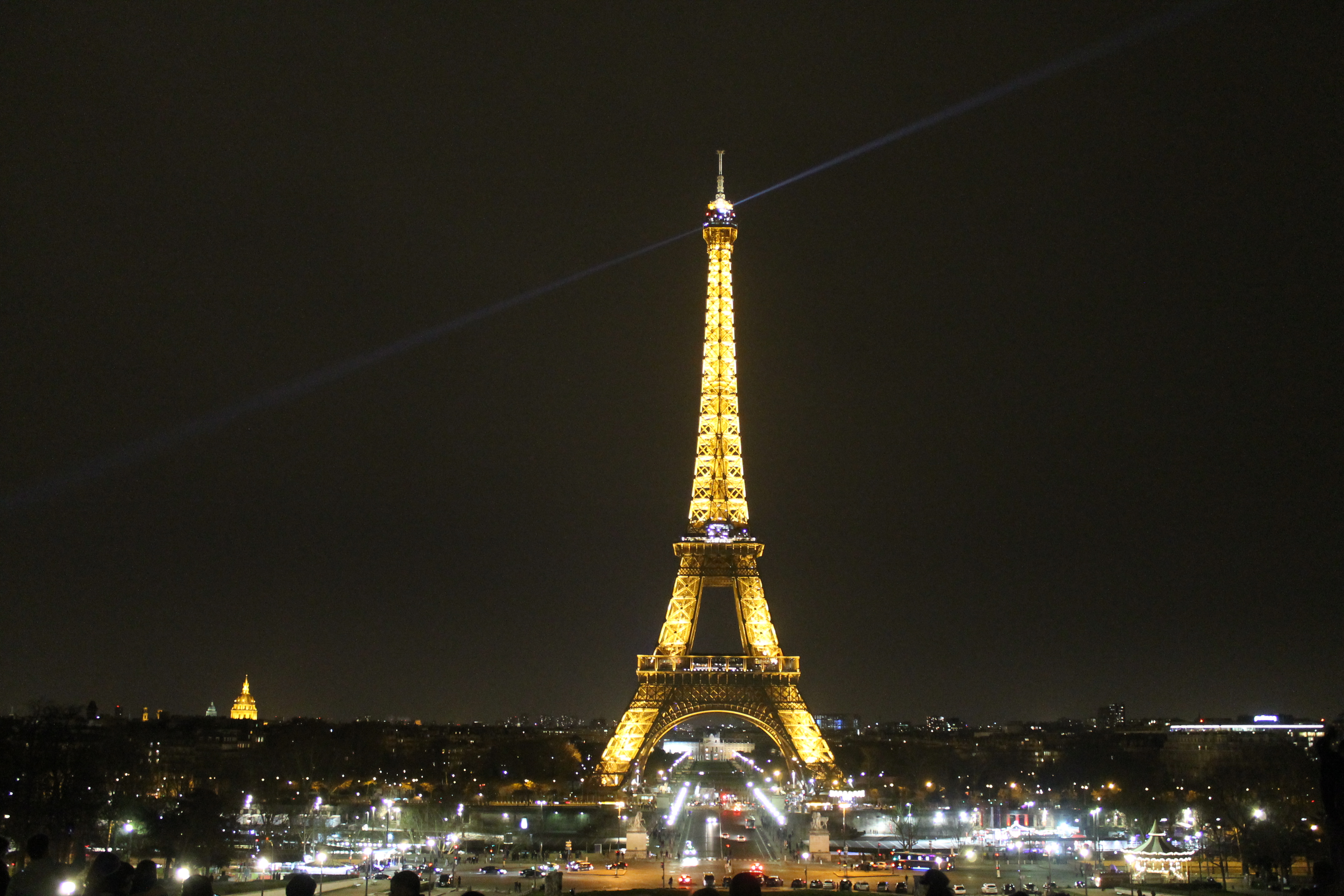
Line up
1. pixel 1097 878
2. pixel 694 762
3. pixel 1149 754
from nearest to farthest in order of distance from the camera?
pixel 1097 878, pixel 1149 754, pixel 694 762

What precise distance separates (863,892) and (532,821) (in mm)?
40406

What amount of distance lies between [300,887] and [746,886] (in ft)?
11.6

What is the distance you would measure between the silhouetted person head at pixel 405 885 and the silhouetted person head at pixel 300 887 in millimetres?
688

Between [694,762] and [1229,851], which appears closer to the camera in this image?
[1229,851]

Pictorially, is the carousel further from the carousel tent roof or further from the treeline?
the treeline

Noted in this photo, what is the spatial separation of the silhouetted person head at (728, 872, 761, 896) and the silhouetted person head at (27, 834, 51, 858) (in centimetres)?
664

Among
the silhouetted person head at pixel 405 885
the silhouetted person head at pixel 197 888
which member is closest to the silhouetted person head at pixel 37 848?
the silhouetted person head at pixel 197 888

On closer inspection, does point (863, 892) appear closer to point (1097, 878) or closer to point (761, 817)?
point (1097, 878)

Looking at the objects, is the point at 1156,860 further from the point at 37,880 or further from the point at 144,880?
the point at 37,880

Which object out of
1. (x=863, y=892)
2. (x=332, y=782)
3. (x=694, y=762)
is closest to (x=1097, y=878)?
(x=863, y=892)

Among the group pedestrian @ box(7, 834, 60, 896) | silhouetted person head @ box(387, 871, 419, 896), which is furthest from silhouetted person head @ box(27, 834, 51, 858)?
silhouetted person head @ box(387, 871, 419, 896)

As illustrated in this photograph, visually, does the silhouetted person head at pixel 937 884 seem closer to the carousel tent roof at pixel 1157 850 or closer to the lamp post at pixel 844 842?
the lamp post at pixel 844 842

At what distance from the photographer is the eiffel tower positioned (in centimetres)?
7831

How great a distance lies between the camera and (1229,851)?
205 feet
